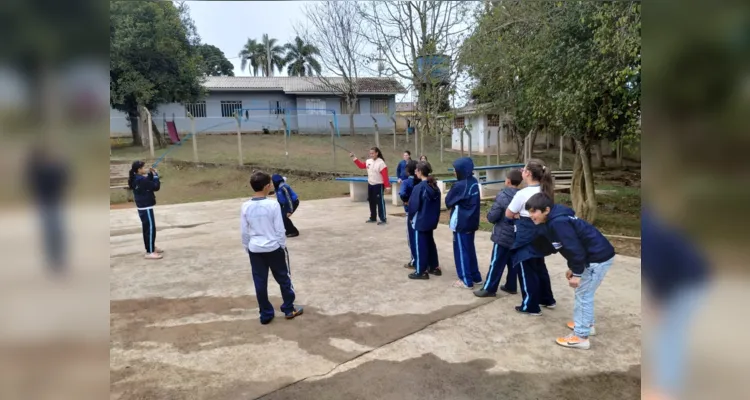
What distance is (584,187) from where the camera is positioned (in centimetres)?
883

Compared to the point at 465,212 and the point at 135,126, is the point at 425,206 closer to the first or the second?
the point at 465,212

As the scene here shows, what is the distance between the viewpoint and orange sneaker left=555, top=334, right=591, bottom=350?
3229 mm

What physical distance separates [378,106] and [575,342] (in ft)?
75.2

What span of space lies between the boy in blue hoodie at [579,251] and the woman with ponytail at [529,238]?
0.55m

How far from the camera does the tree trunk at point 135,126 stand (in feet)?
51.8

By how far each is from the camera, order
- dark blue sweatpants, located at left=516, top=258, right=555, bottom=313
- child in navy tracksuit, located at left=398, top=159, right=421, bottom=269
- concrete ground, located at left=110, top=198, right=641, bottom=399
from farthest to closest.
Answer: child in navy tracksuit, located at left=398, top=159, right=421, bottom=269, dark blue sweatpants, located at left=516, top=258, right=555, bottom=313, concrete ground, located at left=110, top=198, right=641, bottom=399

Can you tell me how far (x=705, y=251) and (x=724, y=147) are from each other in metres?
0.23

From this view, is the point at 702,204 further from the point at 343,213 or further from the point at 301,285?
the point at 343,213

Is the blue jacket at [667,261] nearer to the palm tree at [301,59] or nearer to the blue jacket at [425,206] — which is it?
the blue jacket at [425,206]

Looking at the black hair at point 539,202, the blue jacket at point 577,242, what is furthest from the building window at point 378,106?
the blue jacket at point 577,242

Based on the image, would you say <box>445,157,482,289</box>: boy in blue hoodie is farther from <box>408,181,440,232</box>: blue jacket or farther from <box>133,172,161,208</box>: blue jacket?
<box>133,172,161,208</box>: blue jacket

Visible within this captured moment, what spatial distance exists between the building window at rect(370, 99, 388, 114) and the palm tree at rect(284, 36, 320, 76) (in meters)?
3.85

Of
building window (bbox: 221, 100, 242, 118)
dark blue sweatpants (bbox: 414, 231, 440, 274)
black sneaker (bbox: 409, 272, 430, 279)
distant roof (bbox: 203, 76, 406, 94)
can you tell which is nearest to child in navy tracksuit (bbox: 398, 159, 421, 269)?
dark blue sweatpants (bbox: 414, 231, 440, 274)

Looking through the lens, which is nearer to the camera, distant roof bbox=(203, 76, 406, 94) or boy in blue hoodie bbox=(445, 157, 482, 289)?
boy in blue hoodie bbox=(445, 157, 482, 289)
